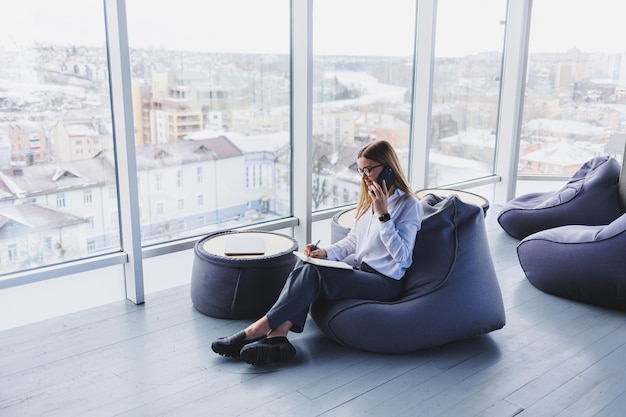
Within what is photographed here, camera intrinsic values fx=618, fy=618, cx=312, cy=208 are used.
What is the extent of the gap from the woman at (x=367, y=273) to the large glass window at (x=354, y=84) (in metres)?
1.78

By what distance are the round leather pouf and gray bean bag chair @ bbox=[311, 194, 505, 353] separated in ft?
1.35

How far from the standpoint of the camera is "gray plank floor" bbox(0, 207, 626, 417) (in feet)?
9.59

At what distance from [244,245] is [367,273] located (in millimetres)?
935

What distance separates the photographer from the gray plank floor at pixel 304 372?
9.59ft

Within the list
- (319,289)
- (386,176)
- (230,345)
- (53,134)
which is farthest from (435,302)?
(53,134)

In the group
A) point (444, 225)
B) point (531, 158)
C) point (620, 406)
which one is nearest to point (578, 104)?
point (531, 158)

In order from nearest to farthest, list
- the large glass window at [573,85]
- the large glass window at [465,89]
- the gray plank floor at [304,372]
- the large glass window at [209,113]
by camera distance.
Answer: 1. the gray plank floor at [304,372]
2. the large glass window at [209,113]
3. the large glass window at [465,89]
4. the large glass window at [573,85]

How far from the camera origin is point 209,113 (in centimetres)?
454

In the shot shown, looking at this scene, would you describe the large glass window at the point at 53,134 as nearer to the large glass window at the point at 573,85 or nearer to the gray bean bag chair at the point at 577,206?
the gray bean bag chair at the point at 577,206

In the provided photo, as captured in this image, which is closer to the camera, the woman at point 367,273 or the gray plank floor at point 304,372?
the gray plank floor at point 304,372

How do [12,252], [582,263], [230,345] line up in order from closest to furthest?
[230,345] → [12,252] → [582,263]

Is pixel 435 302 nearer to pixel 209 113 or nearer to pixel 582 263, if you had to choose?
pixel 582 263

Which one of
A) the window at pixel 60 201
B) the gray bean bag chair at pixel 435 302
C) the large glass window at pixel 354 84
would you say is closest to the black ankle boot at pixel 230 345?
the gray bean bag chair at pixel 435 302

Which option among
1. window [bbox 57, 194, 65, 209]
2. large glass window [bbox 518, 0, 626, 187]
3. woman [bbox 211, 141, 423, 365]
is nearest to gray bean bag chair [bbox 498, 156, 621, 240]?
large glass window [bbox 518, 0, 626, 187]
